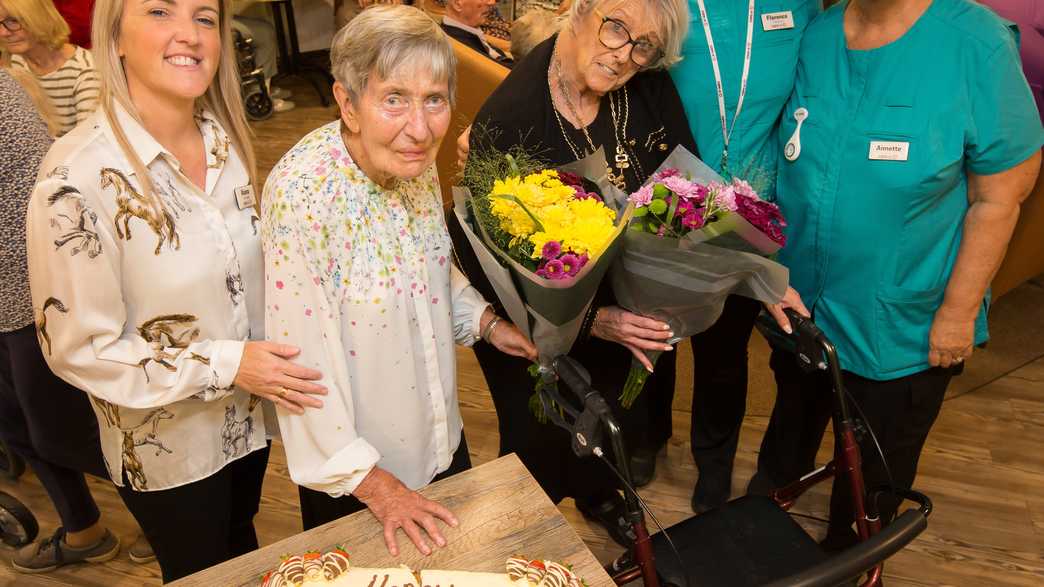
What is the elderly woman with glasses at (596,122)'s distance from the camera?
69.8 inches

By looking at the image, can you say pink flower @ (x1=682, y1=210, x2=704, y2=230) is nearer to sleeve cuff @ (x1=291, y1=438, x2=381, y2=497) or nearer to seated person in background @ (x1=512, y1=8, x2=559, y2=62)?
sleeve cuff @ (x1=291, y1=438, x2=381, y2=497)

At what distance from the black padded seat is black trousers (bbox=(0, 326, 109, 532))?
1.50m

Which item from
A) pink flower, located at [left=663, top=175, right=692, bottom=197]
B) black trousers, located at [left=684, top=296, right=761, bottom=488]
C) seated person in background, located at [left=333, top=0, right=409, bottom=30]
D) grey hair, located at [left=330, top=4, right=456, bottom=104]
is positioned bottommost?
black trousers, located at [left=684, top=296, right=761, bottom=488]

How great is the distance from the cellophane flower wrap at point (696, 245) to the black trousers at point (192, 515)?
96 cm

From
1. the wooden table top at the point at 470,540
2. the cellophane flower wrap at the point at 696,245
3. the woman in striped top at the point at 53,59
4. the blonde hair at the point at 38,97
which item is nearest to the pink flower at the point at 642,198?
the cellophane flower wrap at the point at 696,245

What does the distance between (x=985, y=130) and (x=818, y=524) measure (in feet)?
4.95

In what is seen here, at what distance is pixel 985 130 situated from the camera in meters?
1.77

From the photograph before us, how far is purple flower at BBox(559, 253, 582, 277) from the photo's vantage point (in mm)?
1410

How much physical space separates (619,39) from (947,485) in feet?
6.95

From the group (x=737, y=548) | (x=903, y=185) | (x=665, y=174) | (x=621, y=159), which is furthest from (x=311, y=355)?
(x=903, y=185)

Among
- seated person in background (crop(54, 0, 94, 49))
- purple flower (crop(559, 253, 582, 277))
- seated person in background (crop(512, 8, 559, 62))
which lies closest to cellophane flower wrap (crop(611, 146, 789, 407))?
purple flower (crop(559, 253, 582, 277))

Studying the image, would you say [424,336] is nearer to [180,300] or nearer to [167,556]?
[180,300]

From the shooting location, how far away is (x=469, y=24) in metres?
4.13

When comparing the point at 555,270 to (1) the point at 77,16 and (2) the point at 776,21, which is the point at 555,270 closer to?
(2) the point at 776,21
